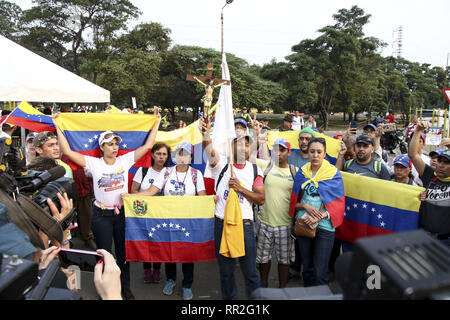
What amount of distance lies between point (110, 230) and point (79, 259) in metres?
1.58

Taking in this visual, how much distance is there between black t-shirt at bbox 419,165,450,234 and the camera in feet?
9.51

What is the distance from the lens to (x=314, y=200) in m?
3.28

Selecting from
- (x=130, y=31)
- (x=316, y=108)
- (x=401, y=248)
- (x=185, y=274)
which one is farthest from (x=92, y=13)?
(x=401, y=248)

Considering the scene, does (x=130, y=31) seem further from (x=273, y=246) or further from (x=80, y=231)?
(x=273, y=246)

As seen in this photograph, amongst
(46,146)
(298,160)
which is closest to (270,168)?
(298,160)

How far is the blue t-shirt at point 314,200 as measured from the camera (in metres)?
3.22

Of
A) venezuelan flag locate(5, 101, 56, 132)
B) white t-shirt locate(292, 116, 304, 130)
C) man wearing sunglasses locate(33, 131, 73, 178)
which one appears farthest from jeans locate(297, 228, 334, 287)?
white t-shirt locate(292, 116, 304, 130)

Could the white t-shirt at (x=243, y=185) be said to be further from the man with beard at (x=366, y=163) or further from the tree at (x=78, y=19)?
the tree at (x=78, y=19)

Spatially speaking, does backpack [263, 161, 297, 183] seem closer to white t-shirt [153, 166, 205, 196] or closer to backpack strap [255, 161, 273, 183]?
backpack strap [255, 161, 273, 183]

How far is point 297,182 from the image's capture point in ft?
11.2

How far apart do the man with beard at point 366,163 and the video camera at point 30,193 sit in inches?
124

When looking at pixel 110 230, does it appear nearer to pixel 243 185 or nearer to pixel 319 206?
pixel 243 185

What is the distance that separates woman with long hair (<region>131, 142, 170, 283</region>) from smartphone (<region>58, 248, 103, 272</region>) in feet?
5.98

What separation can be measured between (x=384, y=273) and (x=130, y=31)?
29761 mm
